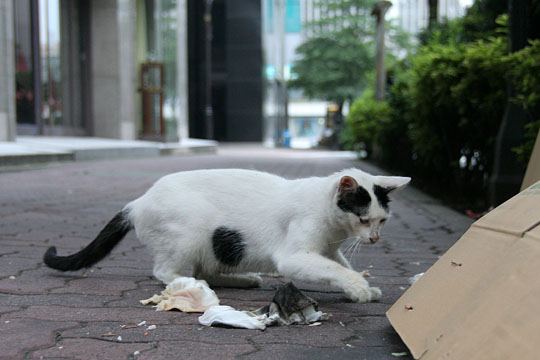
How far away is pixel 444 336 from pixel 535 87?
333cm

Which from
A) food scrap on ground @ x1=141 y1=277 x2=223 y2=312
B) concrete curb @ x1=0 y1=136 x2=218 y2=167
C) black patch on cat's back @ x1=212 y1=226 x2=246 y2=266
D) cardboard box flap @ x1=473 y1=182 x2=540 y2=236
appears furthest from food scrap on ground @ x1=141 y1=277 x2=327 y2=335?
concrete curb @ x1=0 y1=136 x2=218 y2=167

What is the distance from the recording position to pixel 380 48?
1720 centimetres

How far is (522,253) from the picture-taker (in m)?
1.97

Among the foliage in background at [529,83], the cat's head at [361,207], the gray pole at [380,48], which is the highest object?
the gray pole at [380,48]

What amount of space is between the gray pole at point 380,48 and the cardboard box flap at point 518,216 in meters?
13.7

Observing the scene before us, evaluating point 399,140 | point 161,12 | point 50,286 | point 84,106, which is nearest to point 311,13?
point 161,12

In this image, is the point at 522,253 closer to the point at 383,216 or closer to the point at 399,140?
the point at 383,216

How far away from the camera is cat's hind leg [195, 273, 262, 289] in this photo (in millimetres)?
3369

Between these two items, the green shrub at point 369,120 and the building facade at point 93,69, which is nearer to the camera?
the green shrub at point 369,120

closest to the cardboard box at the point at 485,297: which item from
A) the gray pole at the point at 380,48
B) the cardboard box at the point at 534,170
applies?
the cardboard box at the point at 534,170

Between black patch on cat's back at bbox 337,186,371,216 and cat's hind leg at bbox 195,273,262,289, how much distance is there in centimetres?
78

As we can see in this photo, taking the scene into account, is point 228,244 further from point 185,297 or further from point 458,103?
point 458,103

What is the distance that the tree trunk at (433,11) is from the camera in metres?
13.3

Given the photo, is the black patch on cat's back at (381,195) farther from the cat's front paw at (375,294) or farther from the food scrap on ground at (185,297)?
the food scrap on ground at (185,297)
